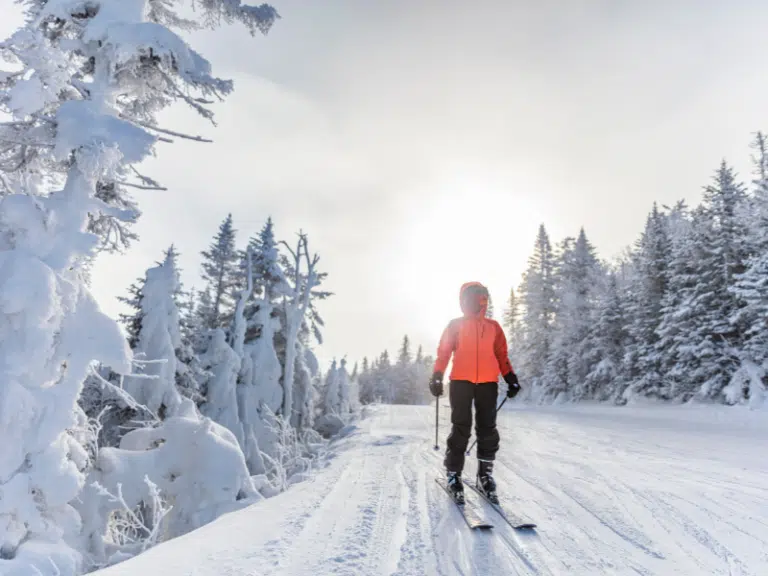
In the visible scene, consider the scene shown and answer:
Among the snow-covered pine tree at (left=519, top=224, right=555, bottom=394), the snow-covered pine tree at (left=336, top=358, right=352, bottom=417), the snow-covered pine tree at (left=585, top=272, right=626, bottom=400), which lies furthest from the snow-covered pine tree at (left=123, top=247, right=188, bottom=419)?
the snow-covered pine tree at (left=519, top=224, right=555, bottom=394)

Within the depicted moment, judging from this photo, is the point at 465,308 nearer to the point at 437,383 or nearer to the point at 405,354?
the point at 437,383

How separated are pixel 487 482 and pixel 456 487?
0.29 m

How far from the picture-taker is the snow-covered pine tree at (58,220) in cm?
449

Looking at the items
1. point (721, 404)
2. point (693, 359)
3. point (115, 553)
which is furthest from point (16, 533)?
point (693, 359)

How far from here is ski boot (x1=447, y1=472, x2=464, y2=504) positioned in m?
3.82

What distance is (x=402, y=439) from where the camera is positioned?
9.38 meters

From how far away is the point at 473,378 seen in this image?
431 centimetres

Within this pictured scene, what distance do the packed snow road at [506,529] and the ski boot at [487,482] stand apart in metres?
0.14

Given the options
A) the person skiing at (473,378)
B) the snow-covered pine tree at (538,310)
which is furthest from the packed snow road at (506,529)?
the snow-covered pine tree at (538,310)

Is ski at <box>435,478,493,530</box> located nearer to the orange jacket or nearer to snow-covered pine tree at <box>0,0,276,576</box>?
the orange jacket

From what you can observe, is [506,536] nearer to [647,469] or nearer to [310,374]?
[647,469]

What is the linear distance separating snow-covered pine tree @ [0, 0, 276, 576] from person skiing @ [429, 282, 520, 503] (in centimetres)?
343

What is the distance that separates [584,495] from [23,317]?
549 cm

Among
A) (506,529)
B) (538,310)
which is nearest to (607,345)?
(538,310)
